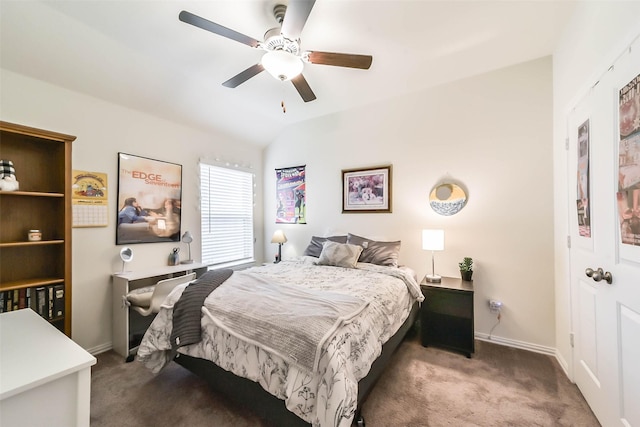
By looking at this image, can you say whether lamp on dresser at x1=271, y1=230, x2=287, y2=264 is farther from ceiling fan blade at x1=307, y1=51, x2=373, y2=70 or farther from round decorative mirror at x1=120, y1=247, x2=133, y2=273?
ceiling fan blade at x1=307, y1=51, x2=373, y2=70

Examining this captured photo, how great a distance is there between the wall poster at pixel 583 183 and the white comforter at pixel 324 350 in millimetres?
1319

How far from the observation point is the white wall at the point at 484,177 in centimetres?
248

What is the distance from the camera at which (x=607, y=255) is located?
143 centimetres

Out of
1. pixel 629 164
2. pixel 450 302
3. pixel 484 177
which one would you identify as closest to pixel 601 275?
pixel 629 164

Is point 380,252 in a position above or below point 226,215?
below

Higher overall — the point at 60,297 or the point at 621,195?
the point at 621,195

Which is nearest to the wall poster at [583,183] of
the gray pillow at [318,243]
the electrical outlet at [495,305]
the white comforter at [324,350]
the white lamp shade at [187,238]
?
the electrical outlet at [495,305]

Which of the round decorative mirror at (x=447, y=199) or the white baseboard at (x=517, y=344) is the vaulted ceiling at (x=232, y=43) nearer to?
the round decorative mirror at (x=447, y=199)

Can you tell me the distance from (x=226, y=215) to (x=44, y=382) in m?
3.15

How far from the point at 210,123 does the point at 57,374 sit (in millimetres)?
3205

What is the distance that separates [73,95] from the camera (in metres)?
2.37

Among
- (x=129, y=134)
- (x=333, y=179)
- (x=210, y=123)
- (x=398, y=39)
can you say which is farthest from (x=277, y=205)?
(x=398, y=39)

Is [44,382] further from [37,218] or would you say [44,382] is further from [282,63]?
[37,218]

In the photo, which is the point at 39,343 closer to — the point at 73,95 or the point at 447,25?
the point at 73,95
